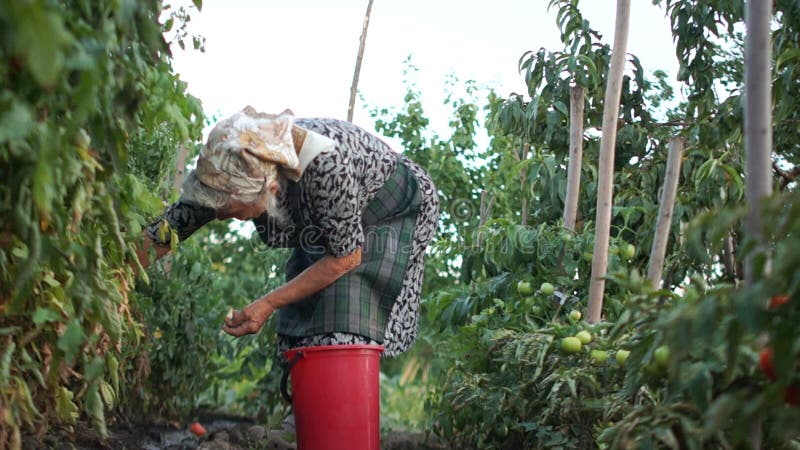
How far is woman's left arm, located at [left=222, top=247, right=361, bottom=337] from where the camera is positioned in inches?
101

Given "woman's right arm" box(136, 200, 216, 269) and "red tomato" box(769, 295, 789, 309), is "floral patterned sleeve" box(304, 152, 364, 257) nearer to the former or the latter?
"woman's right arm" box(136, 200, 216, 269)

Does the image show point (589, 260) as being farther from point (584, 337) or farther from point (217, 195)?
point (217, 195)

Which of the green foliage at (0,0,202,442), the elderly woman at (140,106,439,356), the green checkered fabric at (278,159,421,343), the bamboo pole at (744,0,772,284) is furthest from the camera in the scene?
the green checkered fabric at (278,159,421,343)

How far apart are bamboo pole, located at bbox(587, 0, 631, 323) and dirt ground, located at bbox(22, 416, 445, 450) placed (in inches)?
35.5

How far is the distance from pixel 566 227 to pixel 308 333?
1074 millimetres

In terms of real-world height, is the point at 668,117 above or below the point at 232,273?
above

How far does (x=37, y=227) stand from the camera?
5.07ft

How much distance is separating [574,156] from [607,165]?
1.10ft

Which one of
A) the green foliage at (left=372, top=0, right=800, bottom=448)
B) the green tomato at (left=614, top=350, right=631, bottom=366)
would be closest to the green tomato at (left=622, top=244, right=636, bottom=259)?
the green foliage at (left=372, top=0, right=800, bottom=448)

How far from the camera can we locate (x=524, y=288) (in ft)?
10.4

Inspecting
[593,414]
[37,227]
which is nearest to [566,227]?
[593,414]

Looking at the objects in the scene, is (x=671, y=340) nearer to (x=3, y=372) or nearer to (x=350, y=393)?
(x=3, y=372)

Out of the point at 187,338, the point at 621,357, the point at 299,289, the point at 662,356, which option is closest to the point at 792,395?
the point at 662,356

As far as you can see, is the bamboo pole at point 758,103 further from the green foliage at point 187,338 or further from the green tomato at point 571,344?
the green foliage at point 187,338
